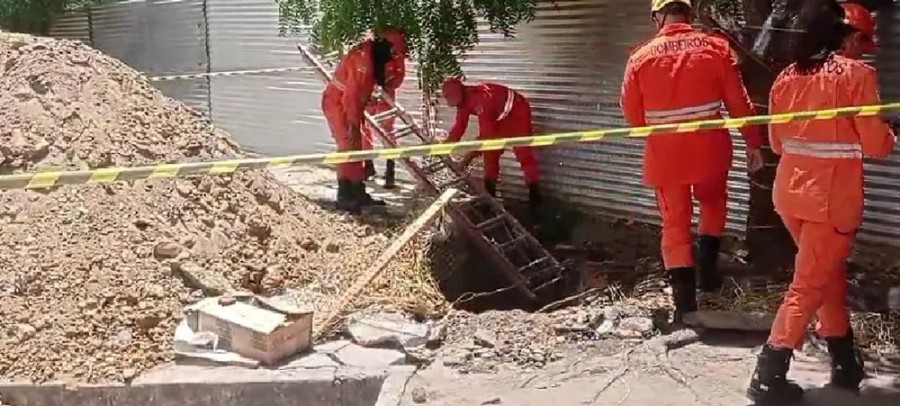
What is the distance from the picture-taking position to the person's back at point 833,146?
418 cm

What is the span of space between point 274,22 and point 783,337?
28.7 ft

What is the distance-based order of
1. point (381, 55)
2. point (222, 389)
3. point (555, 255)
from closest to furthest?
point (222, 389) → point (555, 255) → point (381, 55)

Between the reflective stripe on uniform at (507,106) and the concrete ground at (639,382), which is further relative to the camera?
the reflective stripe on uniform at (507,106)

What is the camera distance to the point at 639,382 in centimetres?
479

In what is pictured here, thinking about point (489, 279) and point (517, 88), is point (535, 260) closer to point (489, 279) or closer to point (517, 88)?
point (489, 279)

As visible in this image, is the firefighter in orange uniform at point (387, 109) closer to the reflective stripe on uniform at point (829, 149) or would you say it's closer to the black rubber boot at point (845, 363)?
the reflective stripe on uniform at point (829, 149)

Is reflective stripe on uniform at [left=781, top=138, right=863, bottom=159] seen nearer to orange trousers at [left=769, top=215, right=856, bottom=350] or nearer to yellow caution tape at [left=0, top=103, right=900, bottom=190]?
yellow caution tape at [left=0, top=103, right=900, bottom=190]

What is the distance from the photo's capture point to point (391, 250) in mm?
6672

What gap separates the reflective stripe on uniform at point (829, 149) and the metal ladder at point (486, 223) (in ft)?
11.4

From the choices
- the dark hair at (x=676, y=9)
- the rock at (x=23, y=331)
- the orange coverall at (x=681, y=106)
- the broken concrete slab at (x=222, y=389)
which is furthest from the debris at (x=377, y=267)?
the dark hair at (x=676, y=9)

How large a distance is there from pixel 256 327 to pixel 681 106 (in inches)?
97.0

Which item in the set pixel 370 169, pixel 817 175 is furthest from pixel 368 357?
pixel 370 169

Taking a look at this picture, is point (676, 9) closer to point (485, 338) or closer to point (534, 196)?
point (485, 338)

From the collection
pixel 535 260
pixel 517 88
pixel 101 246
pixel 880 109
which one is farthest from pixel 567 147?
pixel 880 109
